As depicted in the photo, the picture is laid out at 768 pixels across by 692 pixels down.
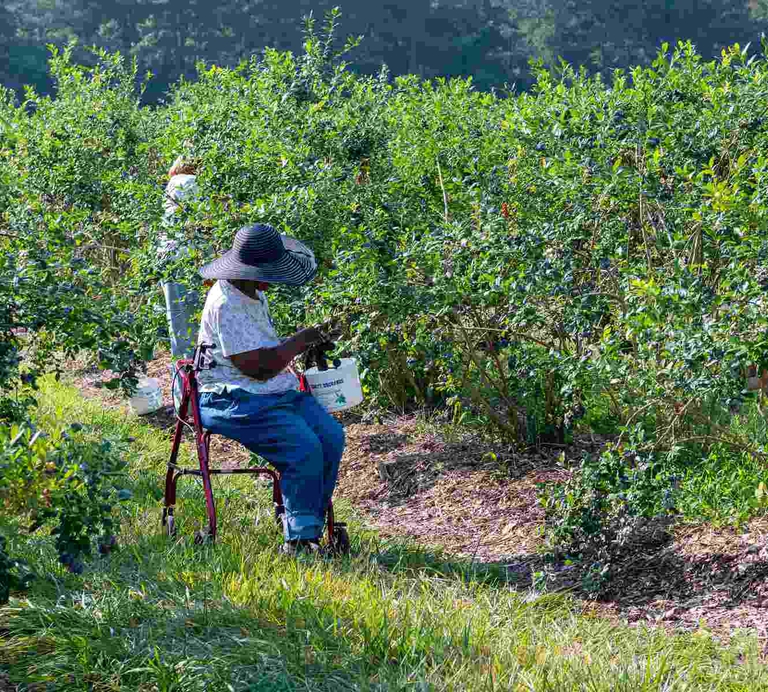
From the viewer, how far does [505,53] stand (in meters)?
45.5

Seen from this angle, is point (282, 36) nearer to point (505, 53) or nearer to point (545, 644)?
point (505, 53)

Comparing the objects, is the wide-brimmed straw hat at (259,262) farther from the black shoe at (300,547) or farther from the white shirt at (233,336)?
the black shoe at (300,547)

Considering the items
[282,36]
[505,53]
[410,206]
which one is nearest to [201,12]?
[282,36]

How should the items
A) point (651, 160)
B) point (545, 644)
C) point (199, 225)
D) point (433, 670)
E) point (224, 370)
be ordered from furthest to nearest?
point (199, 225) → point (651, 160) → point (224, 370) → point (545, 644) → point (433, 670)

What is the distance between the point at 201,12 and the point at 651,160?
4298 cm

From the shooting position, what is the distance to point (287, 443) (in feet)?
14.4

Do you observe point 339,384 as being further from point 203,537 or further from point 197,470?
point 203,537

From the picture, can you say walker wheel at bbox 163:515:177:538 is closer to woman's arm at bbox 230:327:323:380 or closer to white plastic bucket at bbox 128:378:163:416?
woman's arm at bbox 230:327:323:380

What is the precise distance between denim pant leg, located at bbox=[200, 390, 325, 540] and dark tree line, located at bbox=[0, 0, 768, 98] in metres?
39.2

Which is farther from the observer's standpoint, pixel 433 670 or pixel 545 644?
pixel 545 644

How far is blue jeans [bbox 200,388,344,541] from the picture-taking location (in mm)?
4383

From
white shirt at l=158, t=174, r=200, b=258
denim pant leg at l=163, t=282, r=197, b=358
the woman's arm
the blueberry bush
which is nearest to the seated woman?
the woman's arm

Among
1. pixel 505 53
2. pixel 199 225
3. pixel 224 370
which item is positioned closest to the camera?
pixel 224 370

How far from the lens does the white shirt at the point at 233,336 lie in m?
4.41
